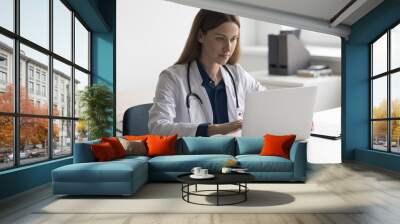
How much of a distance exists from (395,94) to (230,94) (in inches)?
112

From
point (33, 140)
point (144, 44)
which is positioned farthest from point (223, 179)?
point (144, 44)

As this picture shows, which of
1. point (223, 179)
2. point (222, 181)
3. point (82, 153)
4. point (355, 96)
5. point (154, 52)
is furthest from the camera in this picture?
point (355, 96)

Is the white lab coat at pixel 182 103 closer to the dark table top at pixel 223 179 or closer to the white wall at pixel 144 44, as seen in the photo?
the white wall at pixel 144 44

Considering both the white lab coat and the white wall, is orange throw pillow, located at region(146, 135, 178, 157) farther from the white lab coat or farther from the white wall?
the white wall

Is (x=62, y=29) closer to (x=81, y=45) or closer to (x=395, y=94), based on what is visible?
(x=81, y=45)

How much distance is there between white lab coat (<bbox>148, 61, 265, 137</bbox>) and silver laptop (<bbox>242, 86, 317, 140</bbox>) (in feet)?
3.80

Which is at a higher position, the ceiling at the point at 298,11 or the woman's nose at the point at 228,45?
the ceiling at the point at 298,11

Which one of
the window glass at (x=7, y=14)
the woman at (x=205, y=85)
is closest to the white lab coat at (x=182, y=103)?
the woman at (x=205, y=85)

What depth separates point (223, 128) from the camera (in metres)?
8.73

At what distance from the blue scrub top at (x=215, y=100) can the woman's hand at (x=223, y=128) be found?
3.0 inches

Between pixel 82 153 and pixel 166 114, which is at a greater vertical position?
pixel 166 114

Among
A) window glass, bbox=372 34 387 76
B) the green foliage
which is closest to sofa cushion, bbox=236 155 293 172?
the green foliage

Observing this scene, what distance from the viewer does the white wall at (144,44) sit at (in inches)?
365

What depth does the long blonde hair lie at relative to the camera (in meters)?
9.09
